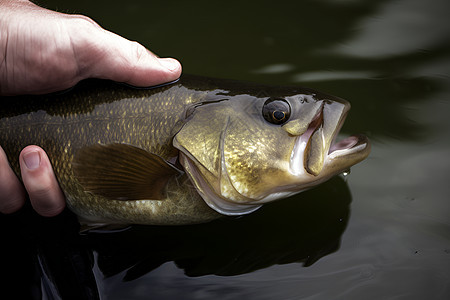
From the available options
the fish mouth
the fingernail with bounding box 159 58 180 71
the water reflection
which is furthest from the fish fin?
the fish mouth

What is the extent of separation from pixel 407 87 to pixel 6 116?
249 cm

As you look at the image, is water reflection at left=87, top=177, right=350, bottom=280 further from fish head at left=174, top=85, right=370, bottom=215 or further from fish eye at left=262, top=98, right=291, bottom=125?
fish eye at left=262, top=98, right=291, bottom=125

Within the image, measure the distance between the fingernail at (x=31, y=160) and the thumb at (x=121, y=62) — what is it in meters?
0.52

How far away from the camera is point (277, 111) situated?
6.11ft

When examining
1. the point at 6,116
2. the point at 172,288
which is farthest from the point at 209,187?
the point at 6,116

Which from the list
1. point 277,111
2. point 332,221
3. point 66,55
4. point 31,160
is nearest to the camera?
point 277,111

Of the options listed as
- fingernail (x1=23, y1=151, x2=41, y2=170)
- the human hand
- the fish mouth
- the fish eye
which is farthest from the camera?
the human hand

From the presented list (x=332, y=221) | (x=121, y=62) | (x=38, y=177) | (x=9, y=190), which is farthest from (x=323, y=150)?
(x=9, y=190)

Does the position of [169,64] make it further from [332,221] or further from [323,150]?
[332,221]

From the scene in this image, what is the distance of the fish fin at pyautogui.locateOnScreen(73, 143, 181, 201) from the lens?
189 centimetres

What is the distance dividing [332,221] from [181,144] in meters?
0.94

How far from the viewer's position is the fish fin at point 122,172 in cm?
189

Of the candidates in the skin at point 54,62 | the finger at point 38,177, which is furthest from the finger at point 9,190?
the finger at point 38,177

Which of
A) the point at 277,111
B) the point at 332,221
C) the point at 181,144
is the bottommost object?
the point at 332,221
